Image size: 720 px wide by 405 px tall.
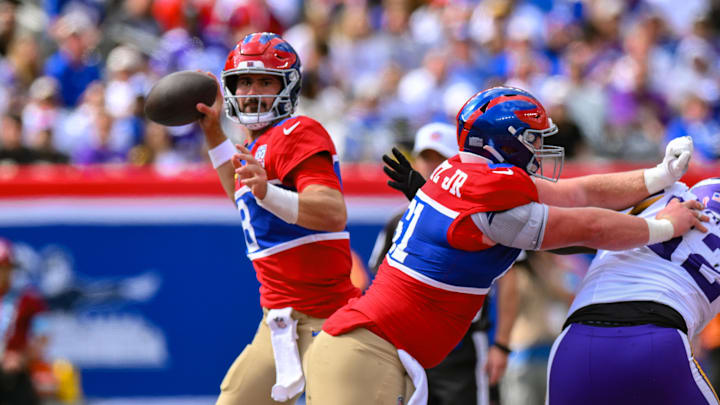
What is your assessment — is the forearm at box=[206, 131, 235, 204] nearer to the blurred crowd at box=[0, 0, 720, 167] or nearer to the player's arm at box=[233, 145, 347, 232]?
the player's arm at box=[233, 145, 347, 232]

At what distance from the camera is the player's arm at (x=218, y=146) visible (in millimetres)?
4621

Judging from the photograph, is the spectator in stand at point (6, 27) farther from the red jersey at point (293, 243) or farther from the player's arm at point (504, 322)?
the red jersey at point (293, 243)

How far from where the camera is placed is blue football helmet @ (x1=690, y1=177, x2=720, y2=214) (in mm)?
4109

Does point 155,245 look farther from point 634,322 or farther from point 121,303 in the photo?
point 634,322

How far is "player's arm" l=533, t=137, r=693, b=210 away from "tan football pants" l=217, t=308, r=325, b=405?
3.71ft

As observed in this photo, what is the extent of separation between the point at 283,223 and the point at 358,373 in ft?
2.89

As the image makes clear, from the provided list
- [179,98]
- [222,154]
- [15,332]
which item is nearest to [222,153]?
[222,154]

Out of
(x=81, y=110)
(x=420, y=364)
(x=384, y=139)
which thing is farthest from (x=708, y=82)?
(x=420, y=364)

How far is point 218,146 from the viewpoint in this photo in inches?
186

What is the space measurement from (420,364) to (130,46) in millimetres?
8285

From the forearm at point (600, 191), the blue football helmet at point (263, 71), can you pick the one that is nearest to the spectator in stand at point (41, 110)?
the blue football helmet at point (263, 71)

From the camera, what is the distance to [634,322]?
383 centimetres

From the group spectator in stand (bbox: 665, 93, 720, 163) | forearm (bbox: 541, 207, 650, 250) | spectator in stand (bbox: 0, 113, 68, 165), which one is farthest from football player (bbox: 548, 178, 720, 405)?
spectator in stand (bbox: 0, 113, 68, 165)

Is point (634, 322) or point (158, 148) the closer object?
point (634, 322)
